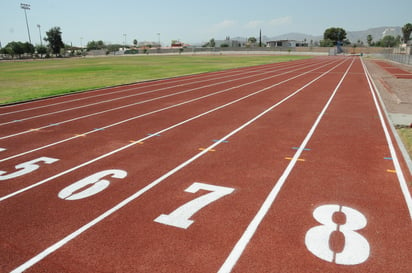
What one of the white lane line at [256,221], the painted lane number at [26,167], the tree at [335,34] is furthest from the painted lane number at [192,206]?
the tree at [335,34]

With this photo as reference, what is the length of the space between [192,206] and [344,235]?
91.1 inches

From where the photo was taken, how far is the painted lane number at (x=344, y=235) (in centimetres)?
375

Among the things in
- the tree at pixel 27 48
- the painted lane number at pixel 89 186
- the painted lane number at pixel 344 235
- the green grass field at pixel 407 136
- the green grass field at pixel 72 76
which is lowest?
the painted lane number at pixel 344 235

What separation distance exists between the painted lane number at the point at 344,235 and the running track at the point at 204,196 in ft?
0.06

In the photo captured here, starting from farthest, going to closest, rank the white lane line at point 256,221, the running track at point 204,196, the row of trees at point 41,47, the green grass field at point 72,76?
the row of trees at point 41,47 < the green grass field at point 72,76 < the running track at point 204,196 < the white lane line at point 256,221

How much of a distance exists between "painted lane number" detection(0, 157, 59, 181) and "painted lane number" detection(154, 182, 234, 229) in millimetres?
3674

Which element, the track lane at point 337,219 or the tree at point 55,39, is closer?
the track lane at point 337,219

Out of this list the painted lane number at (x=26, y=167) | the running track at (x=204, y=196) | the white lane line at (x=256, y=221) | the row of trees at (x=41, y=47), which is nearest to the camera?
the white lane line at (x=256, y=221)

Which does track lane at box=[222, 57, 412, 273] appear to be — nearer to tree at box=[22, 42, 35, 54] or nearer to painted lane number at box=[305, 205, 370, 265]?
painted lane number at box=[305, 205, 370, 265]

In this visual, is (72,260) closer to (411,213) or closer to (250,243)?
(250,243)

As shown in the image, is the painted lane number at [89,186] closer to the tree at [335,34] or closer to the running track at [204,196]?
the running track at [204,196]

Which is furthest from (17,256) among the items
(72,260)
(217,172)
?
(217,172)

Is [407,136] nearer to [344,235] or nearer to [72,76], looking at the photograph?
[344,235]

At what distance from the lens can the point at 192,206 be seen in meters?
4.97
